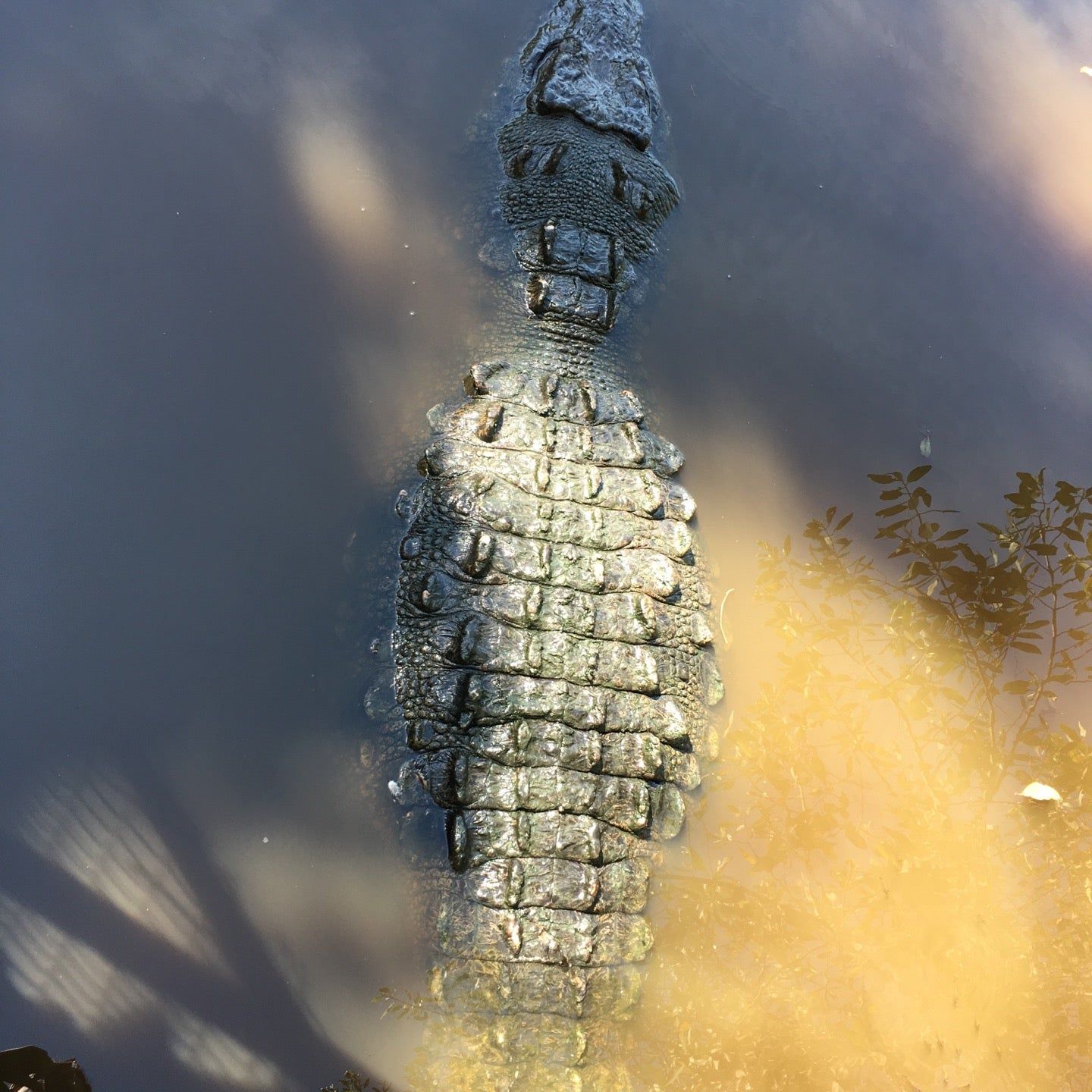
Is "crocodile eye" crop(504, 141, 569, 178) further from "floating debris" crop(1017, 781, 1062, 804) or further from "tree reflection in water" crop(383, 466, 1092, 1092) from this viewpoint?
"floating debris" crop(1017, 781, 1062, 804)

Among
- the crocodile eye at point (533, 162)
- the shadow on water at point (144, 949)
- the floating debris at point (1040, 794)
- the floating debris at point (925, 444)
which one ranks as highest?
the crocodile eye at point (533, 162)

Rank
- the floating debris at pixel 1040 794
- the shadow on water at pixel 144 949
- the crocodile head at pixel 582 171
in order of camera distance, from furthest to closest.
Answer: the crocodile head at pixel 582 171 < the floating debris at pixel 1040 794 < the shadow on water at pixel 144 949

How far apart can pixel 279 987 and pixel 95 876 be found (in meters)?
0.52

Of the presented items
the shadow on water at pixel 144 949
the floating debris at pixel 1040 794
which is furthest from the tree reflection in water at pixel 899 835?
the shadow on water at pixel 144 949

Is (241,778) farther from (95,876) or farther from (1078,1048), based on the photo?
(1078,1048)

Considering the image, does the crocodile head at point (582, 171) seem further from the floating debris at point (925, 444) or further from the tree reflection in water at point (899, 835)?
the floating debris at point (925, 444)

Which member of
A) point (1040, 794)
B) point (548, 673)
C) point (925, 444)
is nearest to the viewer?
point (548, 673)

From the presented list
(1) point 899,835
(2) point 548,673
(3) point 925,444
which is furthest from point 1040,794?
(2) point 548,673

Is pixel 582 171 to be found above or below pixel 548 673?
above

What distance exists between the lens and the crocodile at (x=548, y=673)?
2068 mm

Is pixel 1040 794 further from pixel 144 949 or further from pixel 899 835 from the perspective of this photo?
pixel 144 949

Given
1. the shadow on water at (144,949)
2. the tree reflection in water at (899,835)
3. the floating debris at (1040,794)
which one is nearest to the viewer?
the shadow on water at (144,949)

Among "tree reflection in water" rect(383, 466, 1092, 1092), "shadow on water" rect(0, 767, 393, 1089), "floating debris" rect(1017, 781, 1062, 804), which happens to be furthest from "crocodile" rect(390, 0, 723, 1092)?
"floating debris" rect(1017, 781, 1062, 804)

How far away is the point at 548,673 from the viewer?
2.37 metres
